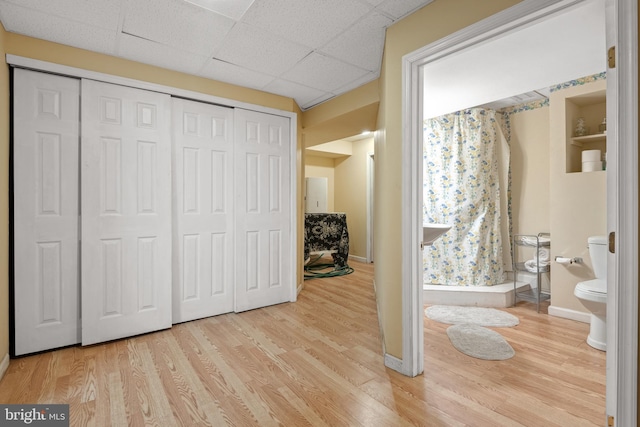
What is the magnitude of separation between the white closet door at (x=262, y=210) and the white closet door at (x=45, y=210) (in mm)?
1313

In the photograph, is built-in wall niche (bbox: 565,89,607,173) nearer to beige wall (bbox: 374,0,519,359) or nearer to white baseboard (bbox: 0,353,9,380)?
beige wall (bbox: 374,0,519,359)

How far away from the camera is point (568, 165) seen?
307 centimetres

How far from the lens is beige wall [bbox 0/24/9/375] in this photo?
1990mm

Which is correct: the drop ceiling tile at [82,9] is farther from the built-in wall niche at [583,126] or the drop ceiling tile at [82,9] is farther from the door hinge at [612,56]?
the built-in wall niche at [583,126]

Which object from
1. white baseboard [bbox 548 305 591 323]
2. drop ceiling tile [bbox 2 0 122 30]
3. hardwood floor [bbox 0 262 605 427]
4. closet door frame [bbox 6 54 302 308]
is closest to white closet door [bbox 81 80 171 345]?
closet door frame [bbox 6 54 302 308]

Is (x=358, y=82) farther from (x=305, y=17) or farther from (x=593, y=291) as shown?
(x=593, y=291)

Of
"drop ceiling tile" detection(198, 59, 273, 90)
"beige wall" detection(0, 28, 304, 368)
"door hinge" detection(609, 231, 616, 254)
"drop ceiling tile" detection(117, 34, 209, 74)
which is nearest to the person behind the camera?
"door hinge" detection(609, 231, 616, 254)

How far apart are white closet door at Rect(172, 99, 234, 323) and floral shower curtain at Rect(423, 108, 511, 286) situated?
8.29 ft

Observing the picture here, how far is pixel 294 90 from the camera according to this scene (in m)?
3.21

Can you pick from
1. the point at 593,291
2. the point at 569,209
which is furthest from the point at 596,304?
the point at 569,209

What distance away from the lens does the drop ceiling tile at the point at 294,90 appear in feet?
10.0

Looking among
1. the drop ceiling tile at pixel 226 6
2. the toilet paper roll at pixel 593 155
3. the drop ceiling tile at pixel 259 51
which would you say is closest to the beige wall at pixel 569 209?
the toilet paper roll at pixel 593 155

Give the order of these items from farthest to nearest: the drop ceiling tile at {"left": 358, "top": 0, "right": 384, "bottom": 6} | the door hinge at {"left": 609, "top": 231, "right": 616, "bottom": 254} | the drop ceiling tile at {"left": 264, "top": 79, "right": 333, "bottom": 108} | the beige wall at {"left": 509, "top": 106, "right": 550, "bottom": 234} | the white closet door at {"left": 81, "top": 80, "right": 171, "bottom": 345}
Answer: the beige wall at {"left": 509, "top": 106, "right": 550, "bottom": 234}
the drop ceiling tile at {"left": 264, "top": 79, "right": 333, "bottom": 108}
the white closet door at {"left": 81, "top": 80, "right": 171, "bottom": 345}
the drop ceiling tile at {"left": 358, "top": 0, "right": 384, "bottom": 6}
the door hinge at {"left": 609, "top": 231, "right": 616, "bottom": 254}

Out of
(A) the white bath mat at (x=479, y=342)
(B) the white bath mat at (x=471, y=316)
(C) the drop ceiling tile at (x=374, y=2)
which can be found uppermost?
(C) the drop ceiling tile at (x=374, y=2)
